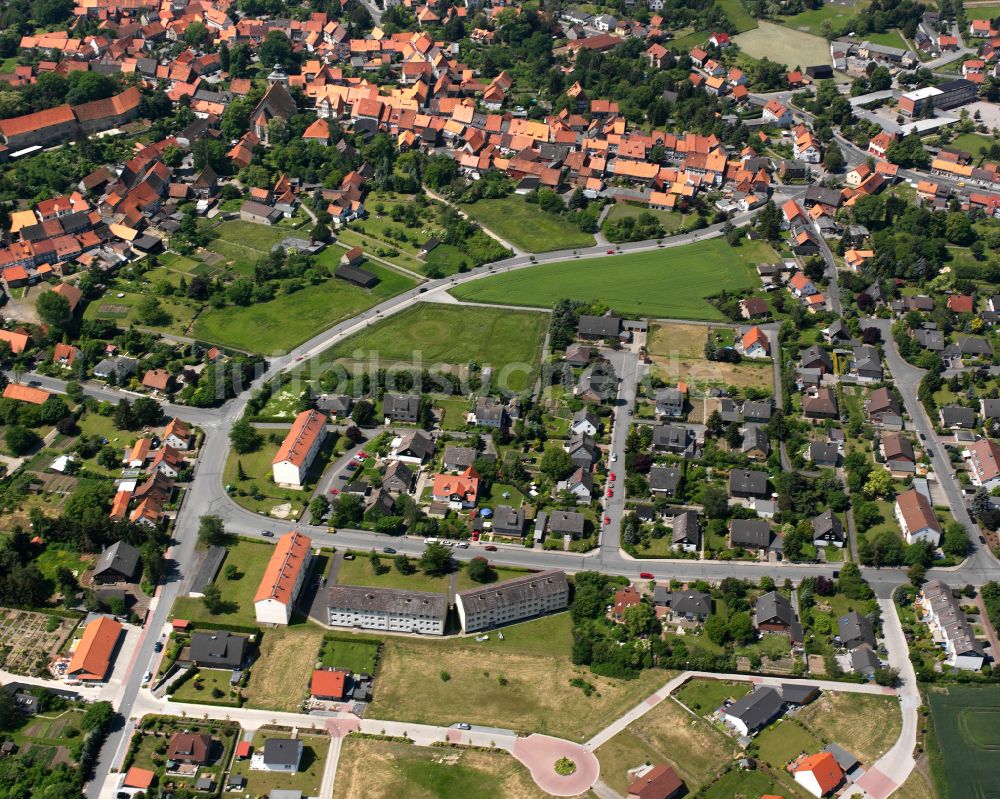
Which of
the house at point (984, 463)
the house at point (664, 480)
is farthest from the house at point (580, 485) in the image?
the house at point (984, 463)

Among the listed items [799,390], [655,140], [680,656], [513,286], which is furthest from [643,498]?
[655,140]

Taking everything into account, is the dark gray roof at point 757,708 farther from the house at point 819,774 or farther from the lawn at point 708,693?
the house at point 819,774

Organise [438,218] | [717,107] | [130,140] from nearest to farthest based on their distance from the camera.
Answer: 1. [438,218]
2. [130,140]
3. [717,107]

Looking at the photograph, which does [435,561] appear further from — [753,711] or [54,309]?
[54,309]

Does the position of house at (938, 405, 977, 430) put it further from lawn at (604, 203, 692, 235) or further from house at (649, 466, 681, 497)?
lawn at (604, 203, 692, 235)

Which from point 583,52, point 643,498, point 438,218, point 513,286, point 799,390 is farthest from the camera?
point 583,52

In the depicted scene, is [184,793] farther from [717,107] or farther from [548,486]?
[717,107]

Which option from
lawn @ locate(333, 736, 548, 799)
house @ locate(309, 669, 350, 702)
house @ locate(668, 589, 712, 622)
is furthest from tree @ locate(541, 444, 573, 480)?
lawn @ locate(333, 736, 548, 799)
